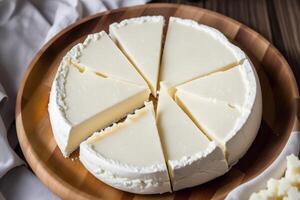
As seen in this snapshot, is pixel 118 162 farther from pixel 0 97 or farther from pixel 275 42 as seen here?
pixel 275 42

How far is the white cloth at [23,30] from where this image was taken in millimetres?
1628

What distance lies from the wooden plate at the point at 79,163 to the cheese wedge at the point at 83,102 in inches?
2.6

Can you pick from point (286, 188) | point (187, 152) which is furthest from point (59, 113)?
point (286, 188)

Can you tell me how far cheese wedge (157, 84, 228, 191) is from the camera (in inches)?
51.8

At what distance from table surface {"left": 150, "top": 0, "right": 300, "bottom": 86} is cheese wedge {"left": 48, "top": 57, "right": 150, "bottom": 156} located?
544 millimetres

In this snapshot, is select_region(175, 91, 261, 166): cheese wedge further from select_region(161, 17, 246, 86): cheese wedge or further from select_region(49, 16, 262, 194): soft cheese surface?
select_region(161, 17, 246, 86): cheese wedge

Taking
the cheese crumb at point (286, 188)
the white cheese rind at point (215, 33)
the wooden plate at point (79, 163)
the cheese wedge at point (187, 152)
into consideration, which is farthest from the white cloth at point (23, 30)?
the cheese crumb at point (286, 188)

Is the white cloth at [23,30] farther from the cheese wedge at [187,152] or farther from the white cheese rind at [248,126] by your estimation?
the white cheese rind at [248,126]

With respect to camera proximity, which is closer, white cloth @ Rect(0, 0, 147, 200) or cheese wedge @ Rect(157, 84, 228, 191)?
cheese wedge @ Rect(157, 84, 228, 191)

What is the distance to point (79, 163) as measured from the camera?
1462 millimetres

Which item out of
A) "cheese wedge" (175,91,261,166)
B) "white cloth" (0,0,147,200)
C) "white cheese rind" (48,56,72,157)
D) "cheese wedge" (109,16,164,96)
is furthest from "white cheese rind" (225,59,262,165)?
"white cloth" (0,0,147,200)

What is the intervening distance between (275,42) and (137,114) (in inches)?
24.8

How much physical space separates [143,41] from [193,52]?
6.7 inches

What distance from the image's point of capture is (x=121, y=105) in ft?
4.95
